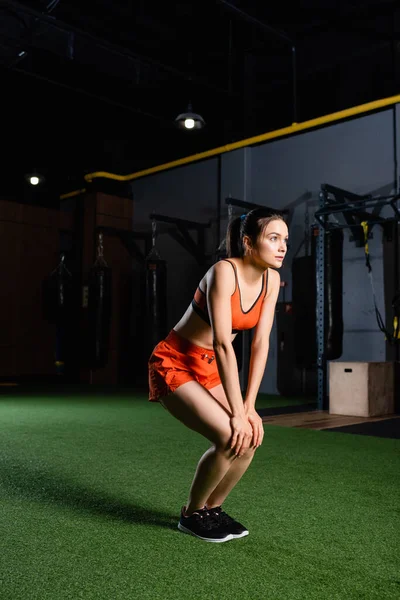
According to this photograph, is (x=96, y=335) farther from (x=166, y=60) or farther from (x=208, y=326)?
(x=208, y=326)

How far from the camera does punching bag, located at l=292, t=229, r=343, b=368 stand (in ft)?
20.9

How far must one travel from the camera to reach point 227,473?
2.11m

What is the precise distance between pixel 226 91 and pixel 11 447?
6.14 m

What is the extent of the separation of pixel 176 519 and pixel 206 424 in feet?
1.93

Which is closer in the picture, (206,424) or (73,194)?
(206,424)

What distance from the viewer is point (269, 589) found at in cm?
162

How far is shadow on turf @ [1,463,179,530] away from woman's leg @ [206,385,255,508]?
198 mm

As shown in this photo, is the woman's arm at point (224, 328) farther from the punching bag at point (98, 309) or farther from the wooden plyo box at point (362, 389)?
the punching bag at point (98, 309)

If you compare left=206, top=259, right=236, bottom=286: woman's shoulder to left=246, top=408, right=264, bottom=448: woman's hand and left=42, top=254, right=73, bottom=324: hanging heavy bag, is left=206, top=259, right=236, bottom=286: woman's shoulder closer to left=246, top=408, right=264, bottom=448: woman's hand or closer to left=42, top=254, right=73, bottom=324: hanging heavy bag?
left=246, top=408, right=264, bottom=448: woman's hand

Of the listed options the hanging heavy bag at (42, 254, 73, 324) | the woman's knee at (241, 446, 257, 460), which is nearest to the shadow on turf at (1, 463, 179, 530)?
the woman's knee at (241, 446, 257, 460)

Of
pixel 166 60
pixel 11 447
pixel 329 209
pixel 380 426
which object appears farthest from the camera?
pixel 166 60

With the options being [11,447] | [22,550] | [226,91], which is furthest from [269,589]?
[226,91]

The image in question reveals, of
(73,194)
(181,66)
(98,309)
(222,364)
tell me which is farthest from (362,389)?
(73,194)

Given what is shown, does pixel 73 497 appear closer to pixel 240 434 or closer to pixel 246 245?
pixel 240 434
